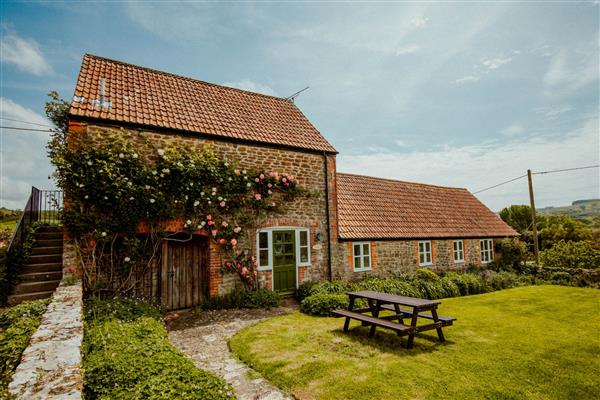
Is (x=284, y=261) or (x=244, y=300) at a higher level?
(x=284, y=261)

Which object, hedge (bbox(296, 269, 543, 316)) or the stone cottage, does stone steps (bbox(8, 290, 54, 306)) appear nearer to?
the stone cottage

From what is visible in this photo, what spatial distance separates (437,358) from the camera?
6281 millimetres

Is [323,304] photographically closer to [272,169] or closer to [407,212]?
[272,169]

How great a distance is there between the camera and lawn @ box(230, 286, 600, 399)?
16.4 ft

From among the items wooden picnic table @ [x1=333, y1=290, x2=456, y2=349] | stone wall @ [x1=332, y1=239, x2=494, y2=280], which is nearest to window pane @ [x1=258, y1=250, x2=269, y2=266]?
stone wall @ [x1=332, y1=239, x2=494, y2=280]

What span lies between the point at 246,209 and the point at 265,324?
3966 mm

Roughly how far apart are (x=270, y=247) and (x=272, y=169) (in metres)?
2.85

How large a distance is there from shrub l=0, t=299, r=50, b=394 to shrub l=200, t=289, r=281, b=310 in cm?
429

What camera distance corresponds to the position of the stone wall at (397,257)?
13.0 metres

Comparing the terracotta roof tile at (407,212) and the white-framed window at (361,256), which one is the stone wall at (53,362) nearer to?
the terracotta roof tile at (407,212)

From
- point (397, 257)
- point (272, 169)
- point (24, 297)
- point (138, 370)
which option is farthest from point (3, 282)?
point (397, 257)

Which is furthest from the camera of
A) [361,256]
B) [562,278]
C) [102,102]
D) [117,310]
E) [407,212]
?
[407,212]

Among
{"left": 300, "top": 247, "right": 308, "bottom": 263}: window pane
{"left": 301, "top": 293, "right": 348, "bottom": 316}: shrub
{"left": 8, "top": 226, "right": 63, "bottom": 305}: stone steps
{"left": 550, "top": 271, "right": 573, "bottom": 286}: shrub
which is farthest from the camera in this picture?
{"left": 550, "top": 271, "right": 573, "bottom": 286}: shrub

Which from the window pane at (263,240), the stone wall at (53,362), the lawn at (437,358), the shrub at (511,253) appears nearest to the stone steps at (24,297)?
the stone wall at (53,362)
